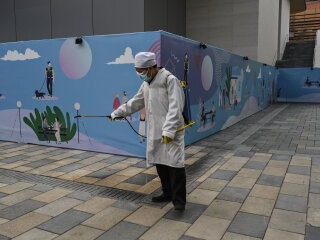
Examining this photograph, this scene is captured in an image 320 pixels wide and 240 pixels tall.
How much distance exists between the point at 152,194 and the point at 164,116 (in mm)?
1165

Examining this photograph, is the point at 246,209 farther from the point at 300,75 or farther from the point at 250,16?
the point at 300,75

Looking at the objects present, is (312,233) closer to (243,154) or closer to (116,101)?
(243,154)

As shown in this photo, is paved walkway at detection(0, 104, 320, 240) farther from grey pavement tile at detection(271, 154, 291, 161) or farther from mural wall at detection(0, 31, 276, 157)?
mural wall at detection(0, 31, 276, 157)

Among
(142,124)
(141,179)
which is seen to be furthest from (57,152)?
(141,179)

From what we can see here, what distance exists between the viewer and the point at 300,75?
18.3 meters

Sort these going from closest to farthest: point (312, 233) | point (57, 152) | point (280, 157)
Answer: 1. point (312, 233)
2. point (280, 157)
3. point (57, 152)

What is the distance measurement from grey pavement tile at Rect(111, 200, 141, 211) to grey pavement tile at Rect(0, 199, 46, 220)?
83 cm

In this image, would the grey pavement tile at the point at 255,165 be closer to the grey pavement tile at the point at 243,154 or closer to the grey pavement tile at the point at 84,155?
the grey pavement tile at the point at 243,154

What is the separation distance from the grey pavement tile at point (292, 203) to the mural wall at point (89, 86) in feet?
8.44

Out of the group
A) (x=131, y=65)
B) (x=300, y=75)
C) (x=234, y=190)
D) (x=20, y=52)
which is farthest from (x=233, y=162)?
(x=300, y=75)

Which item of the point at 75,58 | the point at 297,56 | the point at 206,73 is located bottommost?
the point at 206,73

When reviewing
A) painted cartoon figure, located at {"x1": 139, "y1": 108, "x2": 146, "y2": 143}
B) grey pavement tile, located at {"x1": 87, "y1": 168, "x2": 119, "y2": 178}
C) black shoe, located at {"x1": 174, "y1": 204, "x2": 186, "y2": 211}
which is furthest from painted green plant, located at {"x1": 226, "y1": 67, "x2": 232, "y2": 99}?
black shoe, located at {"x1": 174, "y1": 204, "x2": 186, "y2": 211}

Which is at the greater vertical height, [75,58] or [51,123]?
[75,58]

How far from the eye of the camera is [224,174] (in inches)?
181
